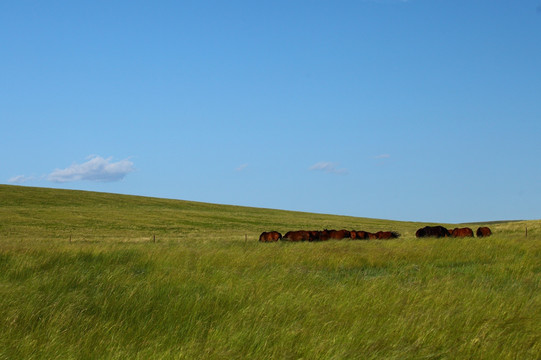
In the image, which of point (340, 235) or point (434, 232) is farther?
point (434, 232)

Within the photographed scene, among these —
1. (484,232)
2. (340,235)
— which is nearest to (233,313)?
(340,235)

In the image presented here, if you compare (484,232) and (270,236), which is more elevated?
(484,232)

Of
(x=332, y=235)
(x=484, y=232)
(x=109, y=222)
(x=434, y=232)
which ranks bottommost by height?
(x=109, y=222)

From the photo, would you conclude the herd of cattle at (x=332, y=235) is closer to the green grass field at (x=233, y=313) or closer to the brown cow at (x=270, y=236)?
the brown cow at (x=270, y=236)

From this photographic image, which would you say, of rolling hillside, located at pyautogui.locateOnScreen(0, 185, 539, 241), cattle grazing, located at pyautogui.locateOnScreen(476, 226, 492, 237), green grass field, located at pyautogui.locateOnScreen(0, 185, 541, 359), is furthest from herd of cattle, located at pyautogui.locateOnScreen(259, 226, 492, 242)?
green grass field, located at pyautogui.locateOnScreen(0, 185, 541, 359)

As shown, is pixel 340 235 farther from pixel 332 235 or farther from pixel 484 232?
pixel 484 232

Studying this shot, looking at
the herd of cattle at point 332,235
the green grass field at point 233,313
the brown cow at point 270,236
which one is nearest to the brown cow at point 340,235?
the herd of cattle at point 332,235

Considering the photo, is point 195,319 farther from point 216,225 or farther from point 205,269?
point 216,225

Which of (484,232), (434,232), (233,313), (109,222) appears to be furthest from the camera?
(109,222)

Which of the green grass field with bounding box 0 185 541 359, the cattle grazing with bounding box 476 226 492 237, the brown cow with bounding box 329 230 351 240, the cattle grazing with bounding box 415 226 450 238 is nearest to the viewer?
the green grass field with bounding box 0 185 541 359

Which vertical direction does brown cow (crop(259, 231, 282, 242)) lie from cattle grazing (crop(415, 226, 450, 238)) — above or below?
below

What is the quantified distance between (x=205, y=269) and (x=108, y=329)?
432 cm

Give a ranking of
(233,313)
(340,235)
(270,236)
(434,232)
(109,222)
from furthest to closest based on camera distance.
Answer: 1. (109,222)
2. (434,232)
3. (270,236)
4. (340,235)
5. (233,313)

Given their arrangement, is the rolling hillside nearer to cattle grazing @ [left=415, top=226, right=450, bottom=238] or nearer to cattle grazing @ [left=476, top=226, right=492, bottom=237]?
cattle grazing @ [left=476, top=226, right=492, bottom=237]
